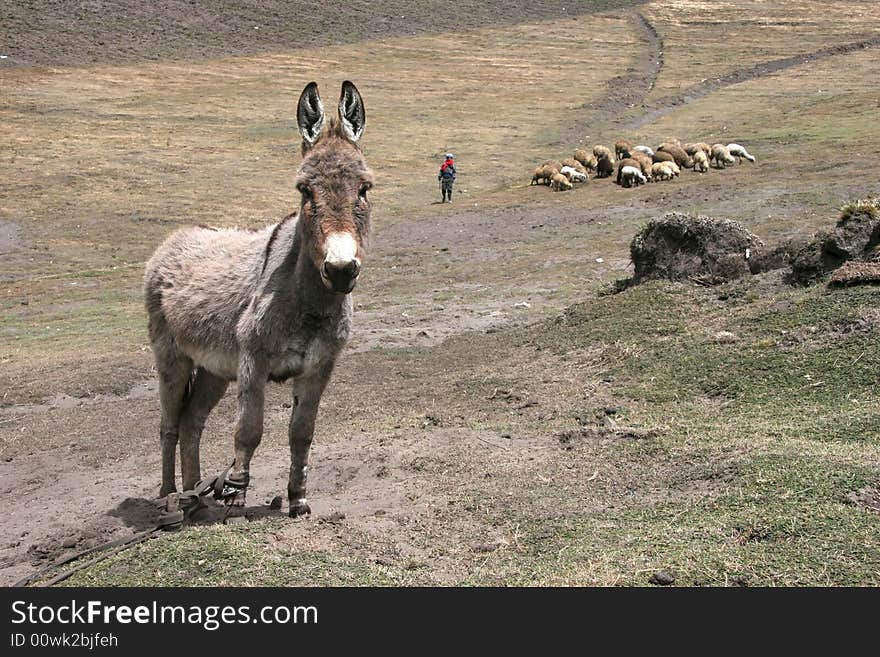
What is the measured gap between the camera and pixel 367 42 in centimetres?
8806

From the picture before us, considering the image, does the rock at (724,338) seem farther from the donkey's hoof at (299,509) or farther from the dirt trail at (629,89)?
the dirt trail at (629,89)

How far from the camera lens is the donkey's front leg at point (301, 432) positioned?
26.1ft

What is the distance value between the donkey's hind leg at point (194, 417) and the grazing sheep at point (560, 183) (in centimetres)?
2706

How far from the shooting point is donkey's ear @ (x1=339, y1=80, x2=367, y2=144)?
7.41 metres

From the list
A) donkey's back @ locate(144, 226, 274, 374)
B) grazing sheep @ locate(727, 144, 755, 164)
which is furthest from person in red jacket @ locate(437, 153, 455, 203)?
donkey's back @ locate(144, 226, 274, 374)

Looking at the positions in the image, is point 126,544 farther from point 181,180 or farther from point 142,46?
point 142,46

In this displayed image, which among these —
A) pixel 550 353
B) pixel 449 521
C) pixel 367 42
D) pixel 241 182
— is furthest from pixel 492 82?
pixel 449 521

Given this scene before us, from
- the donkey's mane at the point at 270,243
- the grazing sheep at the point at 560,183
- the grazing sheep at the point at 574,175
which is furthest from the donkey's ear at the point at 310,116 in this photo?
the grazing sheep at the point at 574,175

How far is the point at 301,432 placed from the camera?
26.5ft

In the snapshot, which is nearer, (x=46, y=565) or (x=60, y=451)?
(x=46, y=565)

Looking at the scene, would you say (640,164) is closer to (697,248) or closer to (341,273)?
(697,248)

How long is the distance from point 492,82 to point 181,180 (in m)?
36.7

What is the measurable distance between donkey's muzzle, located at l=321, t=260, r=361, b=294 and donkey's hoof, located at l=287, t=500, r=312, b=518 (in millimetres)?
2353

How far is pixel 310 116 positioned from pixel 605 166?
1201 inches
